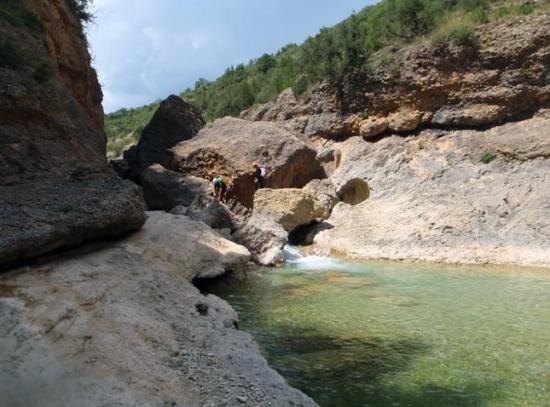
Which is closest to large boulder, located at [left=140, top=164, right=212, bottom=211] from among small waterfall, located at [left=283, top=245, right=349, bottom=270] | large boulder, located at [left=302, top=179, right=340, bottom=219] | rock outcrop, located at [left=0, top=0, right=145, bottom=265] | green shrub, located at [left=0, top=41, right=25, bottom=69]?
large boulder, located at [left=302, top=179, right=340, bottom=219]

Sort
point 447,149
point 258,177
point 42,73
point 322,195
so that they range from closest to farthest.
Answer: point 42,73, point 258,177, point 447,149, point 322,195

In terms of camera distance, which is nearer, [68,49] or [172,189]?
[68,49]

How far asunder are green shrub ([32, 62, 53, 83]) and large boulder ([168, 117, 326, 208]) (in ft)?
31.2

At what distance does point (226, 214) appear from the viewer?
15.9 metres

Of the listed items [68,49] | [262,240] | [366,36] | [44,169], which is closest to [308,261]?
[262,240]

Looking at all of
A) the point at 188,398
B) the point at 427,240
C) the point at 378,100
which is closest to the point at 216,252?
the point at 188,398

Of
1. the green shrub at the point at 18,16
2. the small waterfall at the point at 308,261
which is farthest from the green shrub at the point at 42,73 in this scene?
the small waterfall at the point at 308,261

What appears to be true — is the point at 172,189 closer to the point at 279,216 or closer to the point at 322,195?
the point at 279,216

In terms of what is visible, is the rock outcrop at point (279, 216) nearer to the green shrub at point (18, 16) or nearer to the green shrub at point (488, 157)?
the green shrub at point (488, 157)

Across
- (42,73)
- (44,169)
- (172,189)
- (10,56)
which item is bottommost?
(172,189)

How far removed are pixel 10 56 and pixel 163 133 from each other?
1354cm

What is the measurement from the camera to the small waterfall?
14898mm

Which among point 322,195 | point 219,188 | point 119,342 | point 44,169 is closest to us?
point 119,342

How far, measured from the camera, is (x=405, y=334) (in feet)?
26.9
